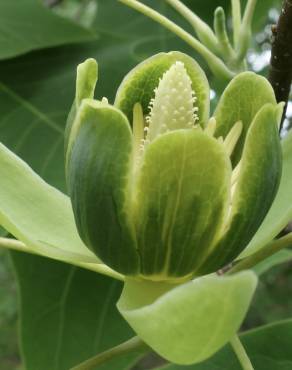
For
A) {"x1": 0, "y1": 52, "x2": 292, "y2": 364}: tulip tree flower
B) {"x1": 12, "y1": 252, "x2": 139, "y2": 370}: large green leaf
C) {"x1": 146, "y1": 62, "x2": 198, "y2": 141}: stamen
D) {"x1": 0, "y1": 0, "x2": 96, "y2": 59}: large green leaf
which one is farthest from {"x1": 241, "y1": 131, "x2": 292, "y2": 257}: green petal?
{"x1": 0, "y1": 0, "x2": 96, "y2": 59}: large green leaf

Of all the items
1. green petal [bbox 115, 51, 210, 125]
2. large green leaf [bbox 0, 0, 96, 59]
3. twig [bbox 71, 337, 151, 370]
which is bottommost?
twig [bbox 71, 337, 151, 370]

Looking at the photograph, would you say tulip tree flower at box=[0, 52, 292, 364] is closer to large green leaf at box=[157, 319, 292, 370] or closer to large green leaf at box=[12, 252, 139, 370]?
large green leaf at box=[157, 319, 292, 370]

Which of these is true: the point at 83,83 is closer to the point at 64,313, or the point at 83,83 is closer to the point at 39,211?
the point at 39,211

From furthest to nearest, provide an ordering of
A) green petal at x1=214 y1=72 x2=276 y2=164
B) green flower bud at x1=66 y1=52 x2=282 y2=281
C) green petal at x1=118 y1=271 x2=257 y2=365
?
1. green petal at x1=214 y1=72 x2=276 y2=164
2. green flower bud at x1=66 y1=52 x2=282 y2=281
3. green petal at x1=118 y1=271 x2=257 y2=365

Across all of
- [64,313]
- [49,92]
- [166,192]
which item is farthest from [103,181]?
[49,92]

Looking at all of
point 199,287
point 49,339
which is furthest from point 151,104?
point 49,339

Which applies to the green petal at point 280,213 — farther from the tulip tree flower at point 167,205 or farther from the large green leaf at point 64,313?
the large green leaf at point 64,313

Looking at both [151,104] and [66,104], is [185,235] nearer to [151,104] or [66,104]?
[151,104]
